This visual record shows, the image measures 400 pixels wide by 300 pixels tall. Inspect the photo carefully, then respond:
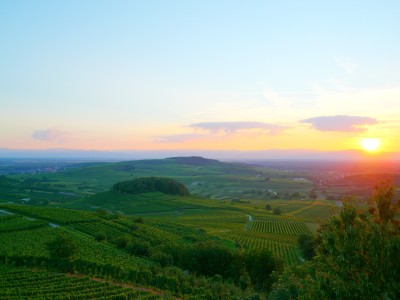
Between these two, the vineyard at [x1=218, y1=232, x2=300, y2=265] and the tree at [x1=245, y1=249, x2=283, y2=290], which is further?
the vineyard at [x1=218, y1=232, x2=300, y2=265]

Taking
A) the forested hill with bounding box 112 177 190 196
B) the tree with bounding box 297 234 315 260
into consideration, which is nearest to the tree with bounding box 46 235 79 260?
the tree with bounding box 297 234 315 260

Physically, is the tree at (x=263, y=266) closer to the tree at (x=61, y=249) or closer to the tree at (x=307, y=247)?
the tree at (x=307, y=247)

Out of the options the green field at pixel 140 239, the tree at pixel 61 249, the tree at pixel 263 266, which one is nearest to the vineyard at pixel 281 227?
the green field at pixel 140 239

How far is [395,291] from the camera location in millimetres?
14648

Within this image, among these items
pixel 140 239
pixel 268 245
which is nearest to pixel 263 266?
pixel 140 239

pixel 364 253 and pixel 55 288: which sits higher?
pixel 364 253

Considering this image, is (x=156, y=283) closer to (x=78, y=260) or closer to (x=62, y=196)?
(x=78, y=260)

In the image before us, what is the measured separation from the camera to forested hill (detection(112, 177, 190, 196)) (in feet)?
472

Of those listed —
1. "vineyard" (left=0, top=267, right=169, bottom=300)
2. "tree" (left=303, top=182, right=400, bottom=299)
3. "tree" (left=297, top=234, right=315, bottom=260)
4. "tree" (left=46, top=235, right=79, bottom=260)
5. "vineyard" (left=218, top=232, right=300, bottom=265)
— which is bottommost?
"vineyard" (left=218, top=232, right=300, bottom=265)

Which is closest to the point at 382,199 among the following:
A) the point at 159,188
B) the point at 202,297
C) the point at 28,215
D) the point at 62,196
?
the point at 202,297

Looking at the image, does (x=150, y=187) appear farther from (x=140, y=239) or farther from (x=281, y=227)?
(x=140, y=239)

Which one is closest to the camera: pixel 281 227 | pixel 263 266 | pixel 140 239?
pixel 263 266

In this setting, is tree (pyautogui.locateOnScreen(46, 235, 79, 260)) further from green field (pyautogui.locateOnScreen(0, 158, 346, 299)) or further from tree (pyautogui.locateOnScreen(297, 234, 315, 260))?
tree (pyautogui.locateOnScreen(297, 234, 315, 260))

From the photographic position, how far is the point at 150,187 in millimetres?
147625
